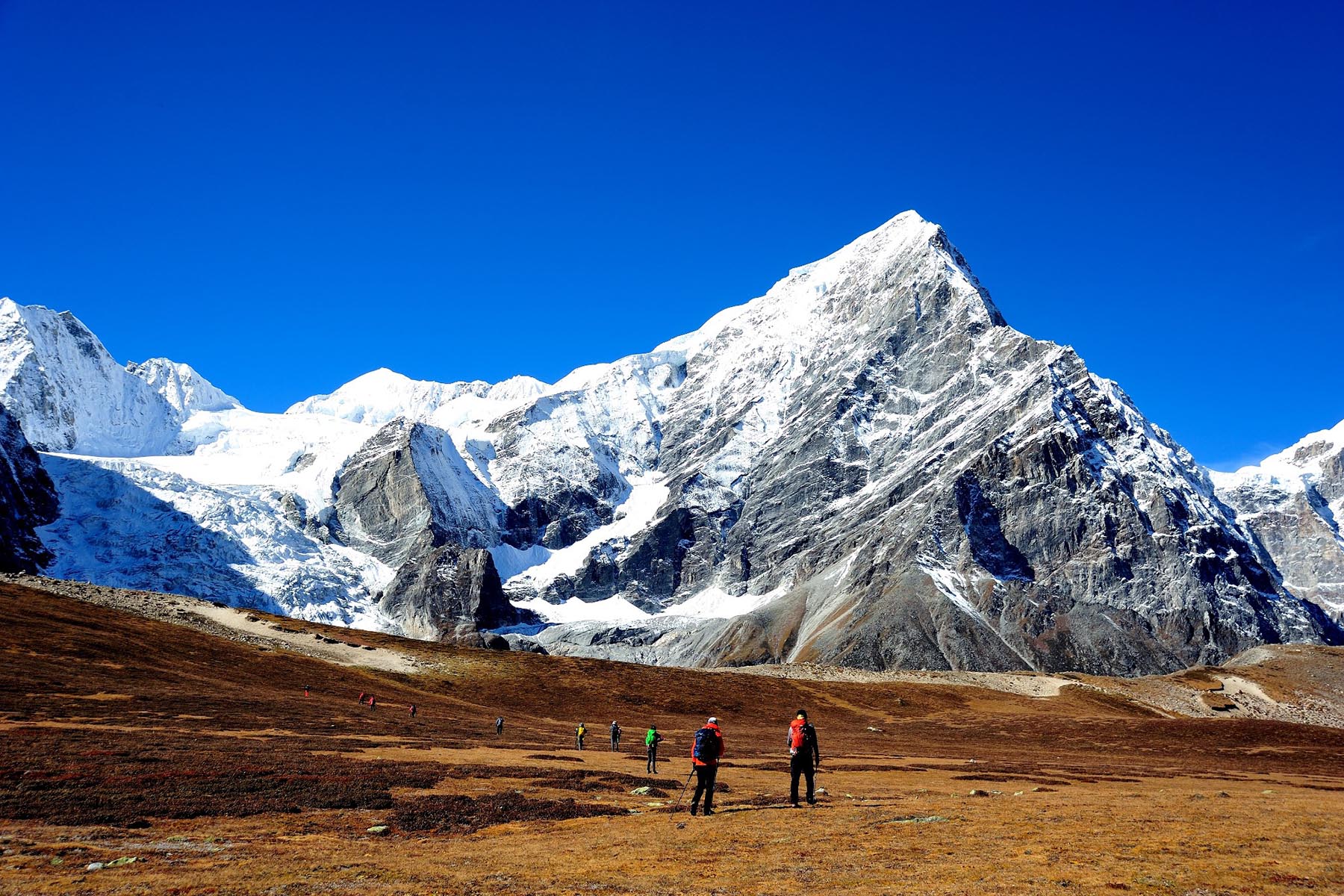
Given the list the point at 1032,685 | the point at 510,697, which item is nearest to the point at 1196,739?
the point at 1032,685

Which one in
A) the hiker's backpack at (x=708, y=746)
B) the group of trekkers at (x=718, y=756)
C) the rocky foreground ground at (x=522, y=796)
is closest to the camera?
the rocky foreground ground at (x=522, y=796)

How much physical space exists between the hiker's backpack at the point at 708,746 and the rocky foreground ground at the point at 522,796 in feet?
6.11

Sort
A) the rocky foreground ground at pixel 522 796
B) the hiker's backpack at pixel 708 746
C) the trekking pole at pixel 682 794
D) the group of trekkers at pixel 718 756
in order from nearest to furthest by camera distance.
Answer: the rocky foreground ground at pixel 522 796 → the hiker's backpack at pixel 708 746 → the group of trekkers at pixel 718 756 → the trekking pole at pixel 682 794

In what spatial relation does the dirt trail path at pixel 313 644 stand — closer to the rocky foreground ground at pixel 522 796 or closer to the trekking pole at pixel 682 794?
the rocky foreground ground at pixel 522 796

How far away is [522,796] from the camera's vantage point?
3209 cm

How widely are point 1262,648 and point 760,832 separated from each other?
201 metres

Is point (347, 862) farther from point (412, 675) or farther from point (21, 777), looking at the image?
point (412, 675)

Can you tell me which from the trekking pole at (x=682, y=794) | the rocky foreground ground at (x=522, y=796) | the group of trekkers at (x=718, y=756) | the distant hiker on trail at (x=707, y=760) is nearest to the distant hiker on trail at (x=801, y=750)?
the group of trekkers at (x=718, y=756)

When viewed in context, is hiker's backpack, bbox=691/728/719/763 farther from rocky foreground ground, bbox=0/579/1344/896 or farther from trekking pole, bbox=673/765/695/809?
rocky foreground ground, bbox=0/579/1344/896

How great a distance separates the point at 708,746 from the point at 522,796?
24.8 feet

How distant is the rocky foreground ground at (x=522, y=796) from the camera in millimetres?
19766

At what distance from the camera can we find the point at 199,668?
262 feet

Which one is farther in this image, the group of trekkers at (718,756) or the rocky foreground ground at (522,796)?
the group of trekkers at (718,756)

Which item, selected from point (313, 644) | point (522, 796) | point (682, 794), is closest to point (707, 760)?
point (682, 794)
